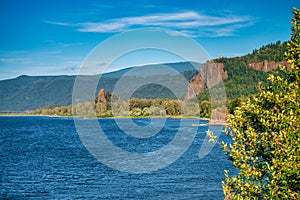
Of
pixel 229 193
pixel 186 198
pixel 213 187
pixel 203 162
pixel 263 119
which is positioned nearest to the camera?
pixel 263 119

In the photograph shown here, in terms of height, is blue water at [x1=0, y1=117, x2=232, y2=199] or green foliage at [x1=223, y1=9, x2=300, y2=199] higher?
green foliage at [x1=223, y1=9, x2=300, y2=199]

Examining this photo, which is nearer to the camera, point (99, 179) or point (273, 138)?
point (273, 138)

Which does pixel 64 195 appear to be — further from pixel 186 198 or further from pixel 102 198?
pixel 186 198

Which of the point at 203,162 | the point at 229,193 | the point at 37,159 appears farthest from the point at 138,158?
the point at 229,193

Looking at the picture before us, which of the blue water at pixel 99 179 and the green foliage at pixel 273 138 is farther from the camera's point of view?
the blue water at pixel 99 179

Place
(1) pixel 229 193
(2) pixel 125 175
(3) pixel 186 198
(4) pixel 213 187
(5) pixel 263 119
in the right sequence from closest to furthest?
(5) pixel 263 119, (1) pixel 229 193, (3) pixel 186 198, (4) pixel 213 187, (2) pixel 125 175

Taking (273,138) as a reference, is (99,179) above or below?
below

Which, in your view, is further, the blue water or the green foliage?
the blue water

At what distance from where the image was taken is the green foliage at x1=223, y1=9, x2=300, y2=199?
14.4m

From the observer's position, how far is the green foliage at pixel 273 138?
1445 cm

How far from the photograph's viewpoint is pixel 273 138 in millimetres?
15742

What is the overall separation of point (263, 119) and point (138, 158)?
44255 mm

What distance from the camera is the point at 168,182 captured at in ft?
140

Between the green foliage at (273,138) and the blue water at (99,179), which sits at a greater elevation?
the green foliage at (273,138)
